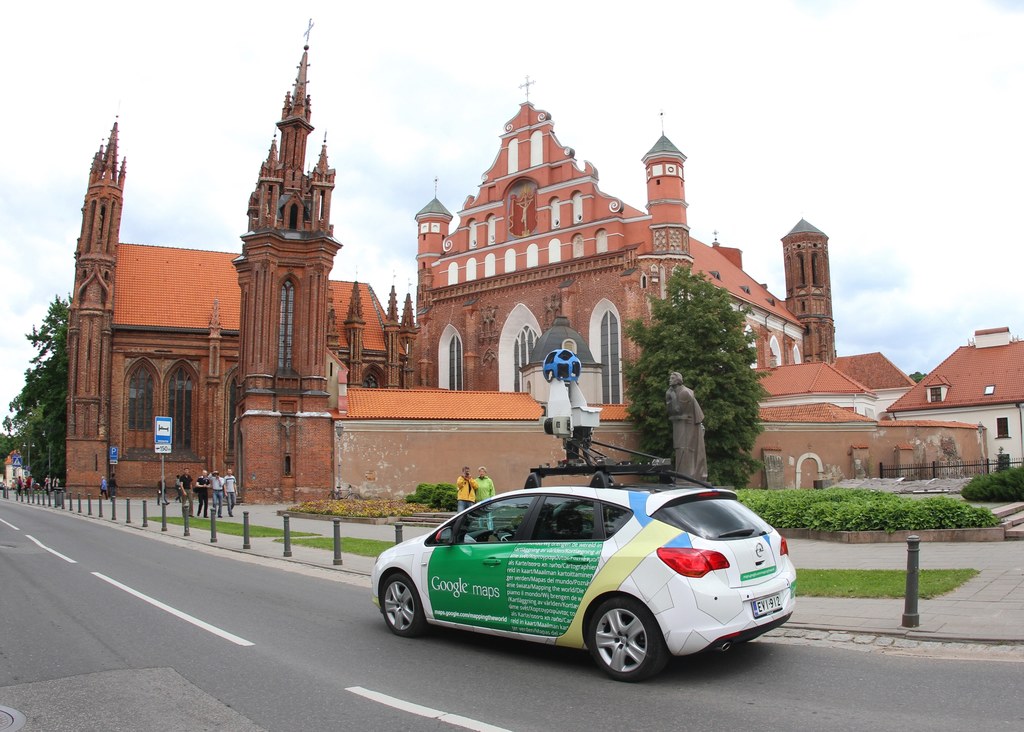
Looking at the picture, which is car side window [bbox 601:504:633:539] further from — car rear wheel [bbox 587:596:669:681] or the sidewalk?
the sidewalk

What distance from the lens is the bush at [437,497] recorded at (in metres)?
24.4

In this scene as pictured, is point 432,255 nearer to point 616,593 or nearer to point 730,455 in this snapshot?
point 730,455

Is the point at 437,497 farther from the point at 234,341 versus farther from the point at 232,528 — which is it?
the point at 234,341

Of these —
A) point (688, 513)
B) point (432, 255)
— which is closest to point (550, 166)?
point (432, 255)

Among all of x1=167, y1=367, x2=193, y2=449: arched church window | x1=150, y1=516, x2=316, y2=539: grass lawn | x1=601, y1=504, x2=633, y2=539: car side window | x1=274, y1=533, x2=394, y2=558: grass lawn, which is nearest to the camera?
x1=601, y1=504, x2=633, y2=539: car side window

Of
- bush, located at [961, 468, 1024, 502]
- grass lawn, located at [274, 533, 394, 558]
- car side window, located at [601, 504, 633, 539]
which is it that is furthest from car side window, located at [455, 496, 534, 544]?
bush, located at [961, 468, 1024, 502]

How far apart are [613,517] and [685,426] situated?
32.7 feet

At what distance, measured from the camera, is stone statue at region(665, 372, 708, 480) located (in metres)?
16.1

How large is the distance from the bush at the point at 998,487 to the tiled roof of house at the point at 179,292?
34919mm

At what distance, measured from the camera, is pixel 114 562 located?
14359mm

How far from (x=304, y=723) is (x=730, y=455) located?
28511mm

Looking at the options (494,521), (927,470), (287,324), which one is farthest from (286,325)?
(927,470)

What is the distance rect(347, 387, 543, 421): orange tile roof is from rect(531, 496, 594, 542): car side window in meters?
25.0

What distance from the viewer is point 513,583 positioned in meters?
6.96
